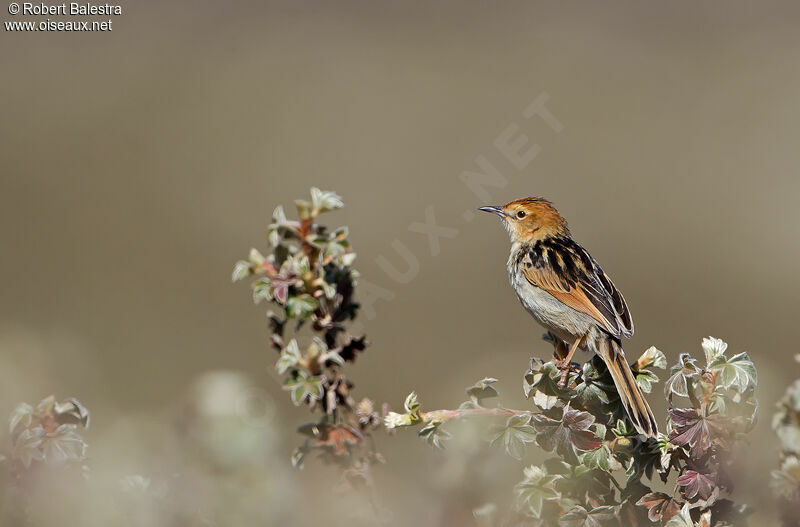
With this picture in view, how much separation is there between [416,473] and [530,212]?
383 cm

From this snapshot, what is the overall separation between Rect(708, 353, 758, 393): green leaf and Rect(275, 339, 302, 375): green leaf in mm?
891

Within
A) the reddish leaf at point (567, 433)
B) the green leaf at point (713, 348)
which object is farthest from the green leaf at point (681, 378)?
the reddish leaf at point (567, 433)

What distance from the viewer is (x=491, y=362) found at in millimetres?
3549

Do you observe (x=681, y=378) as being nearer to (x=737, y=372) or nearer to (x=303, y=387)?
(x=737, y=372)

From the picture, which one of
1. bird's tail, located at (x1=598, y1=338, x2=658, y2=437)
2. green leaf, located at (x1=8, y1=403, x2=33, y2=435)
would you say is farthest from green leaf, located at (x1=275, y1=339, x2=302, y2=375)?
bird's tail, located at (x1=598, y1=338, x2=658, y2=437)

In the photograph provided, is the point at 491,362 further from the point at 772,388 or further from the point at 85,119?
the point at 85,119

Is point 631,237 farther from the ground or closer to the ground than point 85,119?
closer to the ground

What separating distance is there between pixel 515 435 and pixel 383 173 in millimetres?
13513

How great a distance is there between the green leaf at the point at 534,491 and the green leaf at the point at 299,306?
1.98ft

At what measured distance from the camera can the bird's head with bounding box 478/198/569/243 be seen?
570 cm

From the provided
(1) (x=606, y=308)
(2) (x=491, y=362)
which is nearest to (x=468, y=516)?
(2) (x=491, y=362)

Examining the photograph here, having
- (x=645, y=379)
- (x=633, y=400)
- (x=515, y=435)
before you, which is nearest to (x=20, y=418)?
(x=515, y=435)

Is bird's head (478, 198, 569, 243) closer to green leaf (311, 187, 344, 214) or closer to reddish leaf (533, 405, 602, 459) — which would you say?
green leaf (311, 187, 344, 214)

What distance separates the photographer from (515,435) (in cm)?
201
